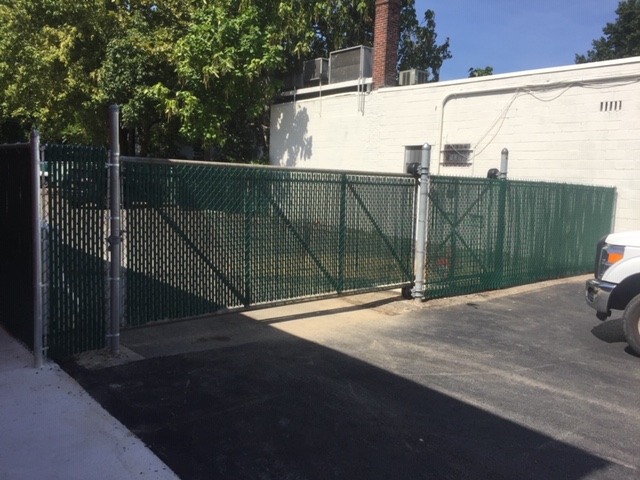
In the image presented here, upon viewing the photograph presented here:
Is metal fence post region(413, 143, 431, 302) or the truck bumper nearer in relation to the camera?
the truck bumper

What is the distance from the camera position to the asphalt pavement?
13.5ft

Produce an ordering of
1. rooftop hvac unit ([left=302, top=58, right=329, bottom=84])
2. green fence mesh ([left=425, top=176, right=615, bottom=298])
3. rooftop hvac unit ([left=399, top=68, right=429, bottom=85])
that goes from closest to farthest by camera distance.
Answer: green fence mesh ([left=425, top=176, right=615, bottom=298]) → rooftop hvac unit ([left=399, top=68, right=429, bottom=85]) → rooftop hvac unit ([left=302, top=58, right=329, bottom=84])

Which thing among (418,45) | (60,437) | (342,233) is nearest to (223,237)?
(342,233)

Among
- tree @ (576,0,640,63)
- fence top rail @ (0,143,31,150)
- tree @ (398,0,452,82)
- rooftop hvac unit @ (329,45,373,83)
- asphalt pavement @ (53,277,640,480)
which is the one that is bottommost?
asphalt pavement @ (53,277,640,480)

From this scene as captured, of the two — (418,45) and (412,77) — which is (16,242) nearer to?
(412,77)

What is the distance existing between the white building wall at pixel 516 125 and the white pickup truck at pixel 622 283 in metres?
6.49

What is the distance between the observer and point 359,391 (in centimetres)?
546

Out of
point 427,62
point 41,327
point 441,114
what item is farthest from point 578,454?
point 427,62

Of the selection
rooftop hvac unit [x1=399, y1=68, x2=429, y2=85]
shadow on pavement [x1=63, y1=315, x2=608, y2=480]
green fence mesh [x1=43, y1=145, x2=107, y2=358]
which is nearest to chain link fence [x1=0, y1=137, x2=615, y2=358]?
green fence mesh [x1=43, y1=145, x2=107, y2=358]

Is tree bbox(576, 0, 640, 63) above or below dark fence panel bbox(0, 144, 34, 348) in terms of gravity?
above

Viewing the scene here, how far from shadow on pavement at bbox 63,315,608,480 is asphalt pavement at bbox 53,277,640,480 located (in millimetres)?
15

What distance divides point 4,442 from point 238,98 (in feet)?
49.8

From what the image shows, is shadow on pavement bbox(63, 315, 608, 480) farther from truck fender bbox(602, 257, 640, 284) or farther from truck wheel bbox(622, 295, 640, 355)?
truck fender bbox(602, 257, 640, 284)

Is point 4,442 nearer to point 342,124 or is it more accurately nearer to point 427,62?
point 342,124
